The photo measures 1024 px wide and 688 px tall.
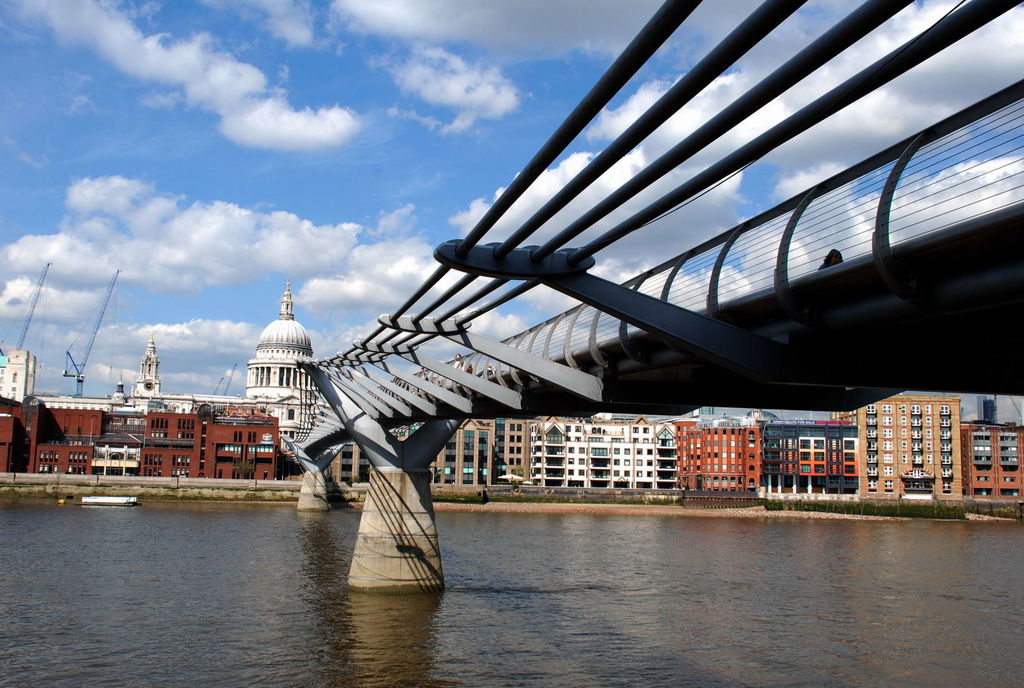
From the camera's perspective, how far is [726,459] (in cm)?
10569

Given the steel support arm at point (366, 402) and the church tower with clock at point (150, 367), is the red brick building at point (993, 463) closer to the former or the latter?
the steel support arm at point (366, 402)

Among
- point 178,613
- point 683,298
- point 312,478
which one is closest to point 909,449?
point 312,478

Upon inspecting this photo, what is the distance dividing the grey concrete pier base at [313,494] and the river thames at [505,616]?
2535 cm

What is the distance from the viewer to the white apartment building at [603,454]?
111000mm

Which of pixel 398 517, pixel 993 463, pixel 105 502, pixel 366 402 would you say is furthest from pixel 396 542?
pixel 993 463

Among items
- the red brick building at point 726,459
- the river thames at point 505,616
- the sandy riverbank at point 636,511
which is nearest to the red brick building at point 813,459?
the red brick building at point 726,459

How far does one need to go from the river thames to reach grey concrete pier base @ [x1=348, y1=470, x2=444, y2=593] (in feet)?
2.90

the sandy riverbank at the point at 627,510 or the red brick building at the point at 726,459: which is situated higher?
the red brick building at the point at 726,459

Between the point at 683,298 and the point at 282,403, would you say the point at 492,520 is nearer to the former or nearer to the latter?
the point at 683,298

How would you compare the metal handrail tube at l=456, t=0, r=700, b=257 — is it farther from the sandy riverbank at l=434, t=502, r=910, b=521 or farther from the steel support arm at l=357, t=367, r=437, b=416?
the sandy riverbank at l=434, t=502, r=910, b=521

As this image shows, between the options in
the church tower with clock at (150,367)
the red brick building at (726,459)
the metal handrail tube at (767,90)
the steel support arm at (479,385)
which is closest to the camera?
the metal handrail tube at (767,90)

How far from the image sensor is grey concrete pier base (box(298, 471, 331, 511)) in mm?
73188

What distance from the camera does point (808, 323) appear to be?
33.2 feet

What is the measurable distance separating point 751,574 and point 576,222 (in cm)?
3063
